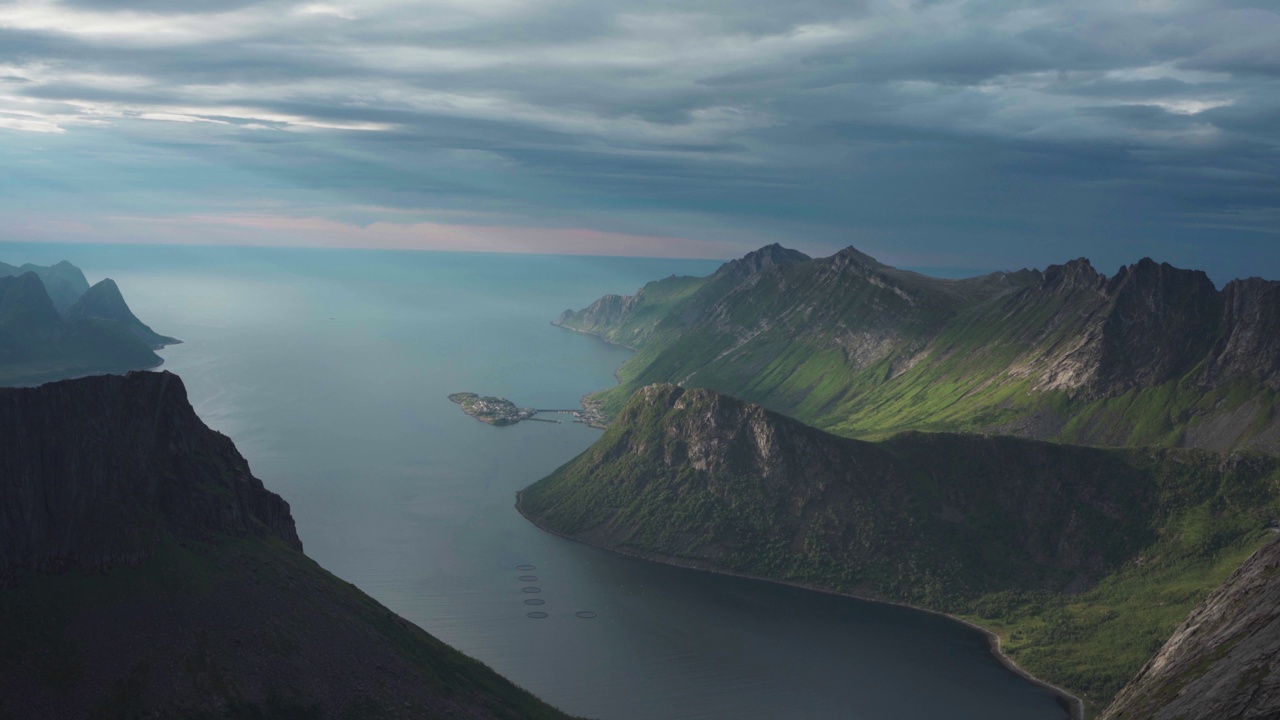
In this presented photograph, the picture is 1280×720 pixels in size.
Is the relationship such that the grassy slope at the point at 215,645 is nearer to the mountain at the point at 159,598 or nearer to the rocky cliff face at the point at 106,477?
the mountain at the point at 159,598

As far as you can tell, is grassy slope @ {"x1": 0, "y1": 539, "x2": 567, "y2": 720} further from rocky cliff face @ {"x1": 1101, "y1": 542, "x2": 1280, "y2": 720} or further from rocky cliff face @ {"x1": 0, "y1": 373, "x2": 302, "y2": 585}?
rocky cliff face @ {"x1": 1101, "y1": 542, "x2": 1280, "y2": 720}

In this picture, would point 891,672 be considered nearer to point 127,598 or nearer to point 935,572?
point 935,572

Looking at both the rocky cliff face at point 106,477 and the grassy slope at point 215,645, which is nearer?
the grassy slope at point 215,645

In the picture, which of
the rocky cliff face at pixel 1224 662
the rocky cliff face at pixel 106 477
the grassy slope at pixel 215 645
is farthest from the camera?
the rocky cliff face at pixel 106 477

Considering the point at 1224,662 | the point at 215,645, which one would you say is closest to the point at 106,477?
the point at 215,645

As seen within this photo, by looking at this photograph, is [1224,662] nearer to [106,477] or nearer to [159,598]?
[159,598]

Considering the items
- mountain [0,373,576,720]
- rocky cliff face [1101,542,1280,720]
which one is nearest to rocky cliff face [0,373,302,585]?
mountain [0,373,576,720]

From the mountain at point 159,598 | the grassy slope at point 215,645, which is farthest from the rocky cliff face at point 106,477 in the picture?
the grassy slope at point 215,645

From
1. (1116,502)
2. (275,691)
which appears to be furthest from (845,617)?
(275,691)
